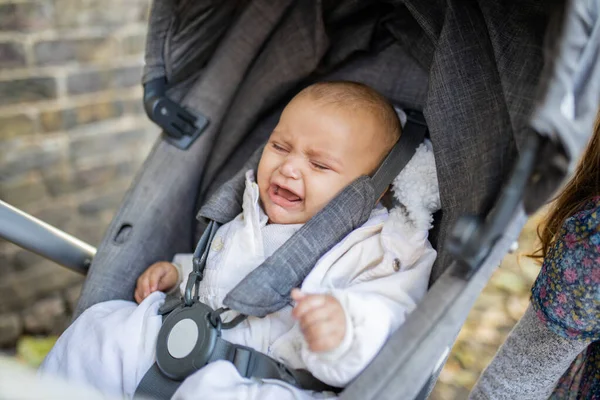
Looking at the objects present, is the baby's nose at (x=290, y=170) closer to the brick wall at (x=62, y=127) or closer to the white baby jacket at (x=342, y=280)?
the white baby jacket at (x=342, y=280)

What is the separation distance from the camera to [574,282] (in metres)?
0.95

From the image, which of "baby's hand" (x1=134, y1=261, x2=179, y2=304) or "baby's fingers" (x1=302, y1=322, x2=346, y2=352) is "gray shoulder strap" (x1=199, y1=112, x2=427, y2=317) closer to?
"baby's fingers" (x1=302, y1=322, x2=346, y2=352)

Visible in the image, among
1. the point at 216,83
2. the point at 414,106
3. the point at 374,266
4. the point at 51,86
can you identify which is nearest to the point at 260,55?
the point at 216,83

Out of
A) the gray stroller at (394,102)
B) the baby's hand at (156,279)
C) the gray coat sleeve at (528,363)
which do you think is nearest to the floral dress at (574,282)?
the gray coat sleeve at (528,363)

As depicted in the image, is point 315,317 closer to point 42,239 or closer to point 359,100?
point 359,100

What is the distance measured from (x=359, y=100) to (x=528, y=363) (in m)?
0.56

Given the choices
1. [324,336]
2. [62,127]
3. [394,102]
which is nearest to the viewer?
[324,336]

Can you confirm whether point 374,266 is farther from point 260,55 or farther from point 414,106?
point 260,55

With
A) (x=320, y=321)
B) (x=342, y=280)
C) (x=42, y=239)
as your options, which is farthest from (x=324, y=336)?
(x=42, y=239)

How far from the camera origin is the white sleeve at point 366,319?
869 millimetres

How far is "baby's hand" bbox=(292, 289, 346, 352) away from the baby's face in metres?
0.28

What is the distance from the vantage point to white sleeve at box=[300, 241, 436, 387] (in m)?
0.87

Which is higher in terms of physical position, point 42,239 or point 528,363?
point 42,239

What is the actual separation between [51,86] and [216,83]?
2.36 feet
